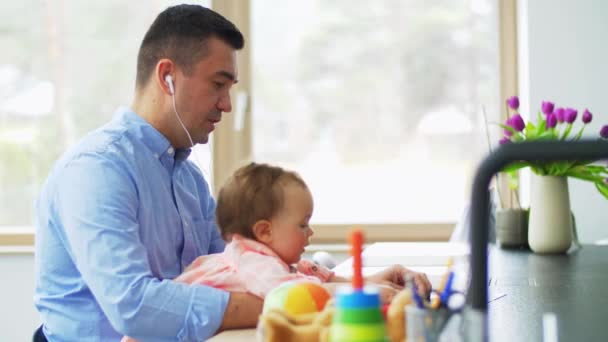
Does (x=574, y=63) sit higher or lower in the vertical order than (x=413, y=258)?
higher

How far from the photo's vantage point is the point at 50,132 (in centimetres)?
404

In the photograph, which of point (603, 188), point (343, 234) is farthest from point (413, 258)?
point (343, 234)

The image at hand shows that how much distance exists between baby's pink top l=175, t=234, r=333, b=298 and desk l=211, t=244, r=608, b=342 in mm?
113

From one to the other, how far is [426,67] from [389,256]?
158 centimetres

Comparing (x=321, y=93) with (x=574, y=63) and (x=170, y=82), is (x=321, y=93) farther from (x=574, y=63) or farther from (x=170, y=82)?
(x=170, y=82)

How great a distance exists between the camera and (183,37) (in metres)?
2.04

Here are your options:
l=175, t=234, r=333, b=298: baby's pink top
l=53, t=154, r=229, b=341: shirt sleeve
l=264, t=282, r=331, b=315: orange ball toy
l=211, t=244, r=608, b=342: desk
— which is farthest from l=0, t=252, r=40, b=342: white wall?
l=264, t=282, r=331, b=315: orange ball toy

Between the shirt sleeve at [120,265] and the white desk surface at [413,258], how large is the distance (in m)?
0.61

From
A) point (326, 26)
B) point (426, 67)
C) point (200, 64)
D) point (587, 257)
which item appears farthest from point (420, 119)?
point (200, 64)

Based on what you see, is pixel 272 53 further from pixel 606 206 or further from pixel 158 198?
pixel 158 198

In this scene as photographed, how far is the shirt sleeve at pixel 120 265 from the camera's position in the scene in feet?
5.12

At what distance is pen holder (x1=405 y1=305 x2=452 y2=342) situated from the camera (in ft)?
2.73

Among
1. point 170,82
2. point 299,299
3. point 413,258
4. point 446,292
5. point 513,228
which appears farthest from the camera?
point 513,228

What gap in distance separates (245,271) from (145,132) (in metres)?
0.48
